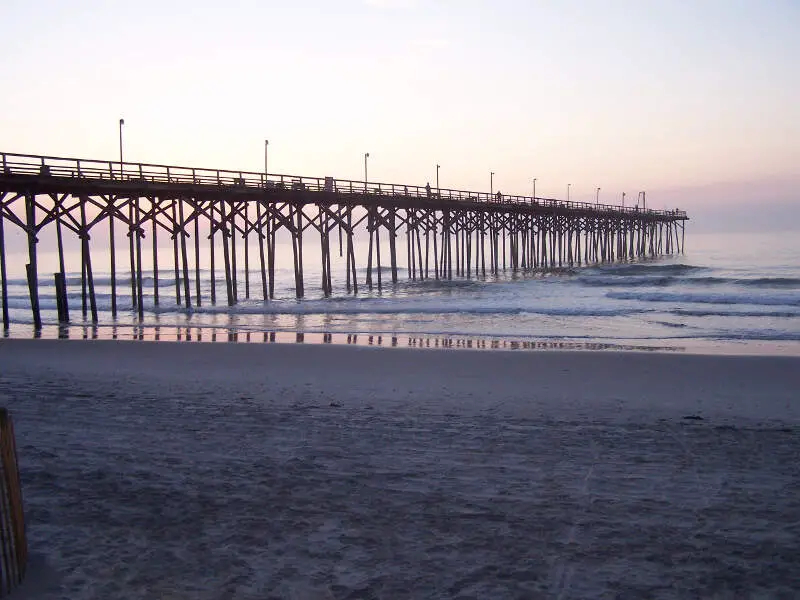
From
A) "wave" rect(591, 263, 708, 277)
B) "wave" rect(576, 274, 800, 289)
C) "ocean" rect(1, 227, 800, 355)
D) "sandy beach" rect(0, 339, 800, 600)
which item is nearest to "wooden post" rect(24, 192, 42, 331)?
"ocean" rect(1, 227, 800, 355)

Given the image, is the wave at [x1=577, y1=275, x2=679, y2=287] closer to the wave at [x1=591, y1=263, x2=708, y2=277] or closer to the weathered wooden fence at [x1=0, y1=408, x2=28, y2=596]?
the wave at [x1=591, y1=263, x2=708, y2=277]

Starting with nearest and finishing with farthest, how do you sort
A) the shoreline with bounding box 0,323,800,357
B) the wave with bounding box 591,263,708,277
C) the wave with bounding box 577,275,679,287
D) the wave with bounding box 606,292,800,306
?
the shoreline with bounding box 0,323,800,357, the wave with bounding box 606,292,800,306, the wave with bounding box 577,275,679,287, the wave with bounding box 591,263,708,277

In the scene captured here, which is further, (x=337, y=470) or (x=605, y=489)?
(x=337, y=470)

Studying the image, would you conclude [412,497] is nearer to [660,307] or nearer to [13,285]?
[660,307]

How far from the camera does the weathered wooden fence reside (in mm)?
2912

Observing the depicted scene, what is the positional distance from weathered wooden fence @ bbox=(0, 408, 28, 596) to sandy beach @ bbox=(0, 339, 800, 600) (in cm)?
16

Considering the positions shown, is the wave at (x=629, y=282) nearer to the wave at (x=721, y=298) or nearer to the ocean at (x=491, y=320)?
the ocean at (x=491, y=320)

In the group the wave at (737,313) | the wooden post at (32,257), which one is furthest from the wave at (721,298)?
the wooden post at (32,257)

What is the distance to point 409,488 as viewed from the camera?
14.8 feet

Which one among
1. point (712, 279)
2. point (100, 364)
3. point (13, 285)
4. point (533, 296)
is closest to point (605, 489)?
point (100, 364)

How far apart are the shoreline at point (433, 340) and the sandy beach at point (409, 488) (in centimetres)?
367

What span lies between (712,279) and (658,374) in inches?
1075

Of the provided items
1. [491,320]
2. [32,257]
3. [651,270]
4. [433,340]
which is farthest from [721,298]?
[32,257]

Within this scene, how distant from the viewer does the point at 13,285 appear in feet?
148
